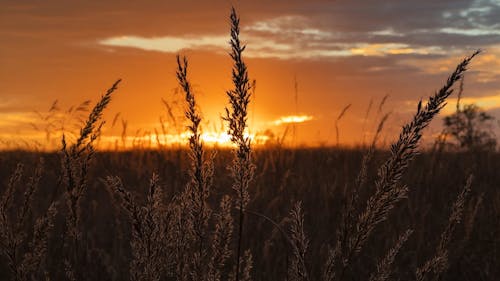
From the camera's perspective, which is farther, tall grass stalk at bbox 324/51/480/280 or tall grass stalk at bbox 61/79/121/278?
tall grass stalk at bbox 61/79/121/278

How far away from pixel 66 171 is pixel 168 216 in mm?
438

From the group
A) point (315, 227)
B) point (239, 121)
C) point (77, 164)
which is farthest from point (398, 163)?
point (315, 227)

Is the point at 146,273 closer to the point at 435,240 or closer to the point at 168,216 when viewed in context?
the point at 168,216

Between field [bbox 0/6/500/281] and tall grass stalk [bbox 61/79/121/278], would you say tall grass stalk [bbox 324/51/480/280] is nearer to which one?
field [bbox 0/6/500/281]

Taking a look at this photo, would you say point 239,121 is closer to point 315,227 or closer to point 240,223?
point 240,223

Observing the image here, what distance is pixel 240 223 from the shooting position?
1.86m

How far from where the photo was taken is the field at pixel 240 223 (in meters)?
1.85

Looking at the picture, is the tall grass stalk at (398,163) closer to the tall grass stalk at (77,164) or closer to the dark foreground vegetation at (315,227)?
the tall grass stalk at (77,164)

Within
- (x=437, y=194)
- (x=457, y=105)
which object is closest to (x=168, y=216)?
(x=457, y=105)

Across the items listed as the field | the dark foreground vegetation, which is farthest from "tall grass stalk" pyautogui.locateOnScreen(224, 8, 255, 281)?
the dark foreground vegetation

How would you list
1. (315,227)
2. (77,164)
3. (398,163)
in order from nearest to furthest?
1. (398,163)
2. (77,164)
3. (315,227)

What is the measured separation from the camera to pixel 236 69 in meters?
1.79

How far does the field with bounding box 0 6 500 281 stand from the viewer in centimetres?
185

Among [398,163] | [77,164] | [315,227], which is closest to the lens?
[398,163]
